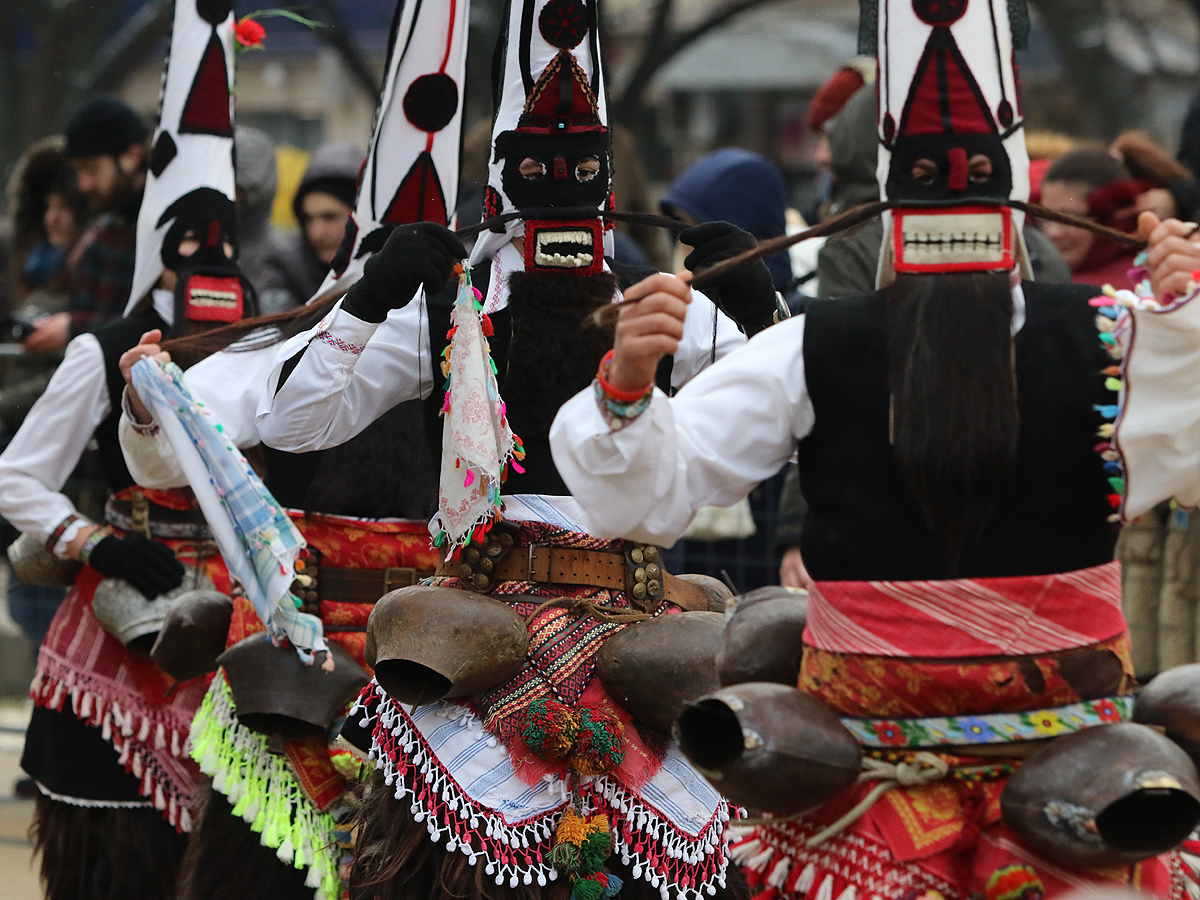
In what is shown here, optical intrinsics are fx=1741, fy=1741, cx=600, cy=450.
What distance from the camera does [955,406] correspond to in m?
2.64

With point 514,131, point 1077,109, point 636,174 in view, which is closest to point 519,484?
point 514,131

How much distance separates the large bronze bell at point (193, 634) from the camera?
4.46m

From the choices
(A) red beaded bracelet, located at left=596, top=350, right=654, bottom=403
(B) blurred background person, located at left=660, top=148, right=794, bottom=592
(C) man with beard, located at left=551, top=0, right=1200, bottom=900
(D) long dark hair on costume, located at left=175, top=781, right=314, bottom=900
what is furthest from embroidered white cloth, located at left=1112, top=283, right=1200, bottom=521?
(B) blurred background person, located at left=660, top=148, right=794, bottom=592

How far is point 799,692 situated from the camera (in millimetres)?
2713

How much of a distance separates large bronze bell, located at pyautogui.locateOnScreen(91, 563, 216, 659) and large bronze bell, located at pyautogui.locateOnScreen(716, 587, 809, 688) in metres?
2.16

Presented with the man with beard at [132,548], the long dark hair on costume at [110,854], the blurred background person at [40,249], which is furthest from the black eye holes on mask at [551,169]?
the blurred background person at [40,249]

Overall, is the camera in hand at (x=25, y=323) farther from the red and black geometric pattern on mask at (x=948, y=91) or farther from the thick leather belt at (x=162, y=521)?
the red and black geometric pattern on mask at (x=948, y=91)

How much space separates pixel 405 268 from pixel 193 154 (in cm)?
173

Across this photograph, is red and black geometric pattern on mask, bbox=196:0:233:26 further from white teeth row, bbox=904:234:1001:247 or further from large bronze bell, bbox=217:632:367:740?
white teeth row, bbox=904:234:1001:247

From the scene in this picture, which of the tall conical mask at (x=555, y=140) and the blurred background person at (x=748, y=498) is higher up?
the tall conical mask at (x=555, y=140)

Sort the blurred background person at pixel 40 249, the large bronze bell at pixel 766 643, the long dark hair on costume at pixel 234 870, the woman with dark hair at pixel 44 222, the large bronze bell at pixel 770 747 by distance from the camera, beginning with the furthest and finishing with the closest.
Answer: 1. the woman with dark hair at pixel 44 222
2. the blurred background person at pixel 40 249
3. the long dark hair on costume at pixel 234 870
4. the large bronze bell at pixel 766 643
5. the large bronze bell at pixel 770 747

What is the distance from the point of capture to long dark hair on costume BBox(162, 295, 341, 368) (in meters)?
4.11

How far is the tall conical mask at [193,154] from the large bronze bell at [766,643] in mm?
2351

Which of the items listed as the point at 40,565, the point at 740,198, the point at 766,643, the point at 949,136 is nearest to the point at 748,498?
the point at 740,198
